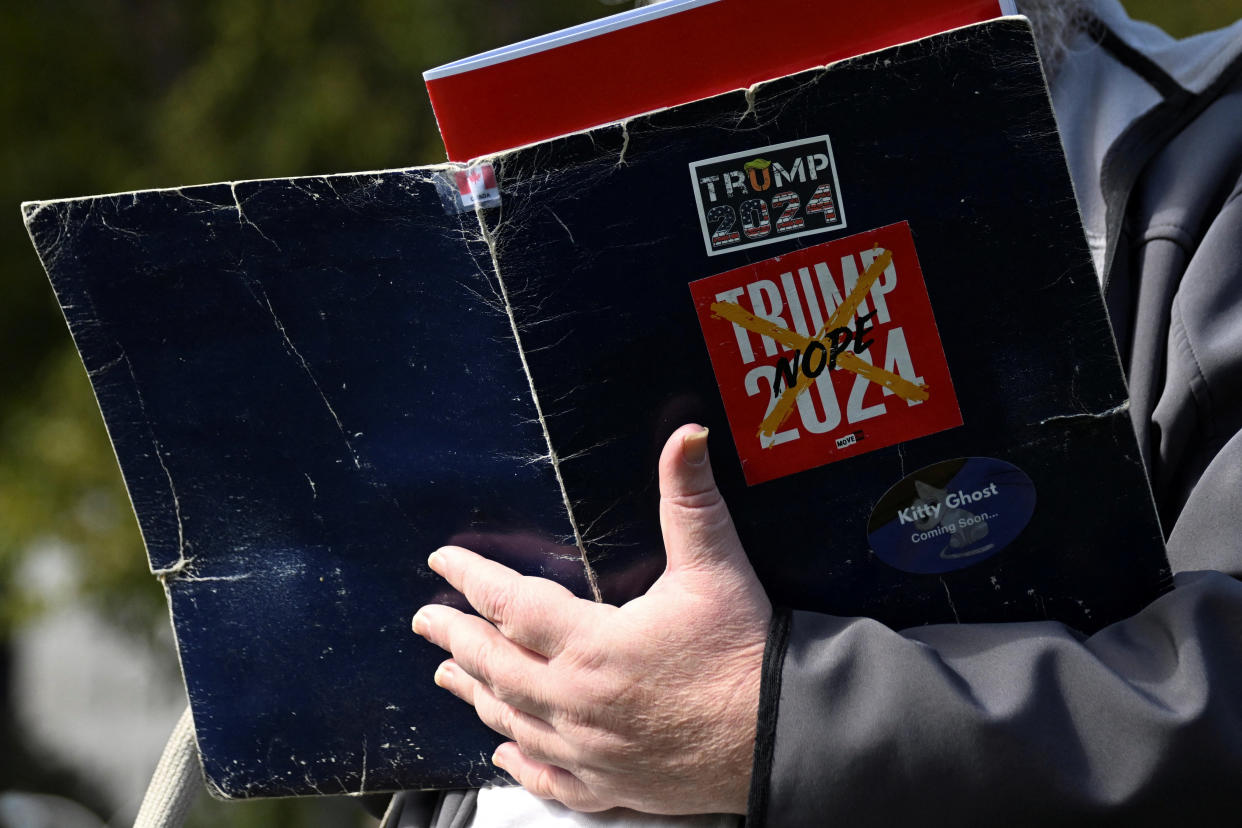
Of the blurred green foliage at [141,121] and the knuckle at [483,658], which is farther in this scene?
the blurred green foliage at [141,121]

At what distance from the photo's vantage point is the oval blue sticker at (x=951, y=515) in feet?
3.09

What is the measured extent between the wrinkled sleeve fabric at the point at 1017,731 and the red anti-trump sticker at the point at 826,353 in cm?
18

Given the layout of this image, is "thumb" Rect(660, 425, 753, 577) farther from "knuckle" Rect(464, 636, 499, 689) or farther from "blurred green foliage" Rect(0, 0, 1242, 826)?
"blurred green foliage" Rect(0, 0, 1242, 826)

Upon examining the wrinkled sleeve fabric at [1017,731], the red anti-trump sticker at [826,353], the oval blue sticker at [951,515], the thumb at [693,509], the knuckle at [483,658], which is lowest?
the wrinkled sleeve fabric at [1017,731]

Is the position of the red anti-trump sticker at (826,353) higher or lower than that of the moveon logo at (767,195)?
lower

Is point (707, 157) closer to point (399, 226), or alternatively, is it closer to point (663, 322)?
point (663, 322)

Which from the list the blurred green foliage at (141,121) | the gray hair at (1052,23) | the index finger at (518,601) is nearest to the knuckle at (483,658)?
the index finger at (518,601)

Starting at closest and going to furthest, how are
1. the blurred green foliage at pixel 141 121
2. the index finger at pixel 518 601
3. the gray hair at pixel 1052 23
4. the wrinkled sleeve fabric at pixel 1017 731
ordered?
the wrinkled sleeve fabric at pixel 1017 731, the index finger at pixel 518 601, the gray hair at pixel 1052 23, the blurred green foliage at pixel 141 121

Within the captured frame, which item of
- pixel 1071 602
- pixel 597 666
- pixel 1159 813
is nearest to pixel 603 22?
pixel 597 666

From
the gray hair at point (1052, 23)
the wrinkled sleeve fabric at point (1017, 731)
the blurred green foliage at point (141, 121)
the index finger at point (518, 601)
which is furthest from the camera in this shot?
the blurred green foliage at point (141, 121)

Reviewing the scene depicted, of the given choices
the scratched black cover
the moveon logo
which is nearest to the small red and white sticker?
the scratched black cover

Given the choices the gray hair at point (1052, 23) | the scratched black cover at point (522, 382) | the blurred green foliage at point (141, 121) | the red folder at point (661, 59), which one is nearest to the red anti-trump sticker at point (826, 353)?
the scratched black cover at point (522, 382)

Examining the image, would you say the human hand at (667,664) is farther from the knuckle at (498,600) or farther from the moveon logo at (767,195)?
the moveon logo at (767,195)

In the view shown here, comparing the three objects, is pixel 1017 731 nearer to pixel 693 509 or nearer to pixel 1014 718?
pixel 1014 718
